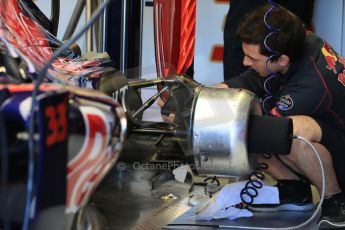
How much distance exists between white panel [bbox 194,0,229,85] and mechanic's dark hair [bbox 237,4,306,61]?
70.2 inches

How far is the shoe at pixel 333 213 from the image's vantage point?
1.49 metres

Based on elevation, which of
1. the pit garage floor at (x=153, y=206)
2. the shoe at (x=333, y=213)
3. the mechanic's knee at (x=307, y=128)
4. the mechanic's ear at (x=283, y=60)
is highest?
the mechanic's ear at (x=283, y=60)

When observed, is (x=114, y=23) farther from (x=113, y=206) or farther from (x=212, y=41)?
(x=212, y=41)

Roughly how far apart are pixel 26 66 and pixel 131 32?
140 cm

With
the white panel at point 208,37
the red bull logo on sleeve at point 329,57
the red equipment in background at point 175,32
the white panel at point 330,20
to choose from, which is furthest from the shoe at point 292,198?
the white panel at point 208,37

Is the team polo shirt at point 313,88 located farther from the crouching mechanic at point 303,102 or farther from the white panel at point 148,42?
the white panel at point 148,42

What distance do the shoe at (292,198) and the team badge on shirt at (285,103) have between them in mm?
219

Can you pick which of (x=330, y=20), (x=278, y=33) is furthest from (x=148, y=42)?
(x=278, y=33)

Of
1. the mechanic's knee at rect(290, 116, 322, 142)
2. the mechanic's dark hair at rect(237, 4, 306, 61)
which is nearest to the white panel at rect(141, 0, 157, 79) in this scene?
the mechanic's dark hair at rect(237, 4, 306, 61)

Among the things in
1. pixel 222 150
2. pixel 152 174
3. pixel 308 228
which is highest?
pixel 222 150

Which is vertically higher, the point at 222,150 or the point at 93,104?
the point at 93,104

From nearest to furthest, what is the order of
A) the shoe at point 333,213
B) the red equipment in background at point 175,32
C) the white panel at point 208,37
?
the shoe at point 333,213, the red equipment in background at point 175,32, the white panel at point 208,37

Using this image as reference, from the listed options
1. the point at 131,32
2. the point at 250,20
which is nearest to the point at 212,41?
the point at 131,32

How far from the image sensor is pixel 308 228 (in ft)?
4.77
